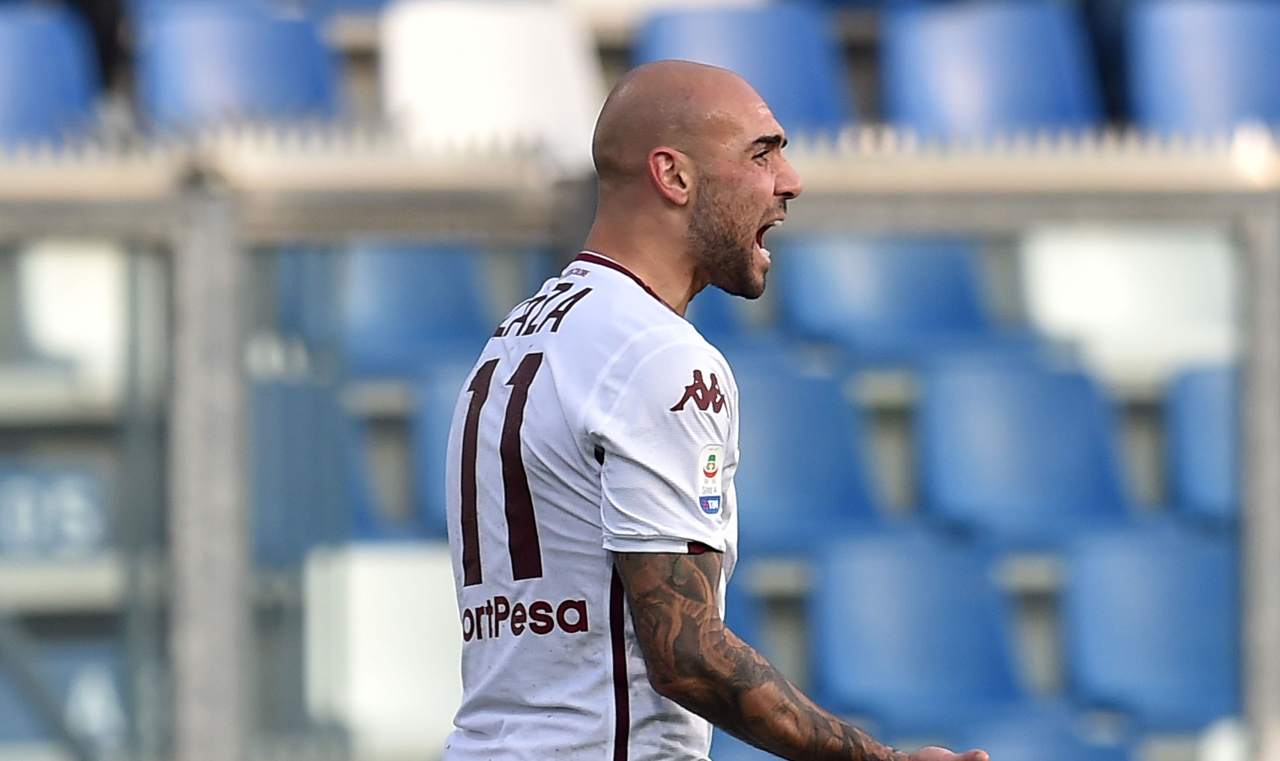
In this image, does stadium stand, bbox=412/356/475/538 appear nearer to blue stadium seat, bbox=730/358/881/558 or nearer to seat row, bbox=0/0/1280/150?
blue stadium seat, bbox=730/358/881/558

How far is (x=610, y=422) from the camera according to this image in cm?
192

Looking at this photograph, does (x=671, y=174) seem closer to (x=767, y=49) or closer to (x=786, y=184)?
(x=786, y=184)

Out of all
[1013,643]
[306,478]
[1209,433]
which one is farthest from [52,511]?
[1209,433]

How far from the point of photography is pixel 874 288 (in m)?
4.22

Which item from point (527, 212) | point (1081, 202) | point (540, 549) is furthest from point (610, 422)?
point (1081, 202)

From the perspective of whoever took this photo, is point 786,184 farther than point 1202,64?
No

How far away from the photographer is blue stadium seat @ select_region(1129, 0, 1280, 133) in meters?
5.52

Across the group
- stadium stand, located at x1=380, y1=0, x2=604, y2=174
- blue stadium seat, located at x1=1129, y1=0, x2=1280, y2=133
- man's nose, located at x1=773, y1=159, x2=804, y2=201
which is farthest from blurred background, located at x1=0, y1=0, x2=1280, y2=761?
man's nose, located at x1=773, y1=159, x2=804, y2=201

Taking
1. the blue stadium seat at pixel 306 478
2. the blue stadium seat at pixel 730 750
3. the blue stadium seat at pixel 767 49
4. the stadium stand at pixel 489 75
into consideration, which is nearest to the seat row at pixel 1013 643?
the blue stadium seat at pixel 730 750

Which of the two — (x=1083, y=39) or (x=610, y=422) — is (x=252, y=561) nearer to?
(x=610, y=422)

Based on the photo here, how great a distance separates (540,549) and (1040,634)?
2.59m

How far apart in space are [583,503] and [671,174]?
1.09 feet

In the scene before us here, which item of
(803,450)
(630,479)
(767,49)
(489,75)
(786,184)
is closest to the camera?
(630,479)

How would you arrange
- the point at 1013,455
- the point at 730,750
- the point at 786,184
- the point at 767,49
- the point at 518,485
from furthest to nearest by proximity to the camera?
the point at 767,49 < the point at 1013,455 < the point at 730,750 < the point at 786,184 < the point at 518,485
